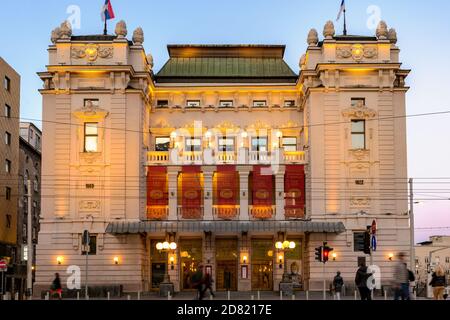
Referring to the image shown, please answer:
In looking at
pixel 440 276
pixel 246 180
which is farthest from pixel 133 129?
pixel 440 276

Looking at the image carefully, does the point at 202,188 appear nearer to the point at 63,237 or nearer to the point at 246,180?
Answer: the point at 246,180

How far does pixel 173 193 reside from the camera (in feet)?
206

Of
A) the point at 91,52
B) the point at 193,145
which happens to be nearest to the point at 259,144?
the point at 193,145

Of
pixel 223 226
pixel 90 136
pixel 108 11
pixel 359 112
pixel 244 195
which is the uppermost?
pixel 108 11

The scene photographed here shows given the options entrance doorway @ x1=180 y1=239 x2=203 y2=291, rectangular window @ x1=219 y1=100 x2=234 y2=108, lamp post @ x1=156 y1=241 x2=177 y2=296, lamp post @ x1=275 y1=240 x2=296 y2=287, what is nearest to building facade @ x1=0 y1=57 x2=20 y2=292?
lamp post @ x1=156 y1=241 x2=177 y2=296

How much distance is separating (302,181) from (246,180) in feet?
14.0

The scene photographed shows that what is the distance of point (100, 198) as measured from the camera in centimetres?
6144

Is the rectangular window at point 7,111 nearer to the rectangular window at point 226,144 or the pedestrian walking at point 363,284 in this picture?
the rectangular window at point 226,144

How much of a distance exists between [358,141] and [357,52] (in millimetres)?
6679

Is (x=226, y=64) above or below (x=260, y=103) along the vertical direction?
above

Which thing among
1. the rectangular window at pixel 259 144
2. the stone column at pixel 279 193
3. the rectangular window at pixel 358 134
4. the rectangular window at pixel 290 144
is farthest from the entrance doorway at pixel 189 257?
the rectangular window at pixel 358 134

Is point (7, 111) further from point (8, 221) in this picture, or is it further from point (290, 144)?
point (290, 144)

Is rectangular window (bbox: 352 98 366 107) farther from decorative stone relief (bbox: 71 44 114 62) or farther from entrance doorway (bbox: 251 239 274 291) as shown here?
decorative stone relief (bbox: 71 44 114 62)

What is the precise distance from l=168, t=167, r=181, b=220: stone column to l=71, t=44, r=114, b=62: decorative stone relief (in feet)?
32.3
